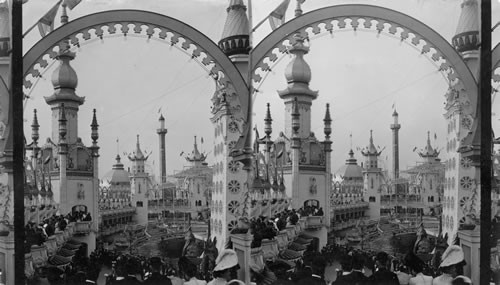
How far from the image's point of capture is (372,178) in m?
3.96

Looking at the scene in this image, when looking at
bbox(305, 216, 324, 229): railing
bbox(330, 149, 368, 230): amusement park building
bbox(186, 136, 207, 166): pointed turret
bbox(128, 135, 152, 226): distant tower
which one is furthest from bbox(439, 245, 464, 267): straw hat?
bbox(128, 135, 152, 226): distant tower

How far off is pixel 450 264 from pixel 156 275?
6.94 ft

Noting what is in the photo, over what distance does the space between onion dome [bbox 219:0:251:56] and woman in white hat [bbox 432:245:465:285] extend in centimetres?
205

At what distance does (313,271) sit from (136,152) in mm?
1569

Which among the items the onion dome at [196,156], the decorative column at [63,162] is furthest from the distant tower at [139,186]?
the decorative column at [63,162]

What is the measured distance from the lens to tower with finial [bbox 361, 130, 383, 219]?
3.94 metres

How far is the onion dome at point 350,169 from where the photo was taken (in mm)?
3867

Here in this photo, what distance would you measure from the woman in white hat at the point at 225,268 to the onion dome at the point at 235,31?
1.42m

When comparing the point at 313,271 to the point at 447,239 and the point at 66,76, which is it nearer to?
the point at 447,239

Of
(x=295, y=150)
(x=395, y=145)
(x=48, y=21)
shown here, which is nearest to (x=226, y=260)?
(x=295, y=150)

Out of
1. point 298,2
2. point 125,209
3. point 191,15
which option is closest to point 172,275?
point 125,209

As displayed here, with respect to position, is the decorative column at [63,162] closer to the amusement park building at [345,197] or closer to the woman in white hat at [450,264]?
the amusement park building at [345,197]

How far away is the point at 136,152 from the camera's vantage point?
12.3 feet

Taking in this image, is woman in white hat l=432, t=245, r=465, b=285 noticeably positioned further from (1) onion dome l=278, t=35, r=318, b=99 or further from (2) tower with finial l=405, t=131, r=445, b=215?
(1) onion dome l=278, t=35, r=318, b=99
